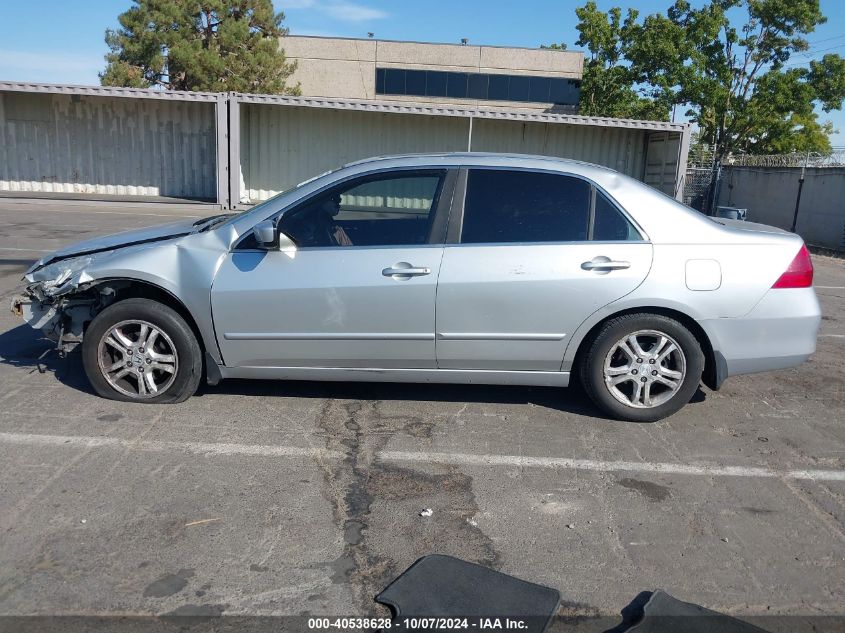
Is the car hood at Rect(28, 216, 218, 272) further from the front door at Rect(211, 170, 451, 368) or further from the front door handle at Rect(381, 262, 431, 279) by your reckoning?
the front door handle at Rect(381, 262, 431, 279)

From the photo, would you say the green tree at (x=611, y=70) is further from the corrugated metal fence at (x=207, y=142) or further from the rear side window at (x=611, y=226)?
the rear side window at (x=611, y=226)

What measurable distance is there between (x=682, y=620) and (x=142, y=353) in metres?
3.69

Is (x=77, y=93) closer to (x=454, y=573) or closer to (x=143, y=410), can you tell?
(x=143, y=410)

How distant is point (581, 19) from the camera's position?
122ft

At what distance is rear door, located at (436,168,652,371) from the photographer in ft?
15.6

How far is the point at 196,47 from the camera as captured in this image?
35.7 meters

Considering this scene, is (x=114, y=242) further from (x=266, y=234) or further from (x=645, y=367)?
(x=645, y=367)

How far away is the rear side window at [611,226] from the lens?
4879mm

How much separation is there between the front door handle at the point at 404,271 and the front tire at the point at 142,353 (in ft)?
4.60

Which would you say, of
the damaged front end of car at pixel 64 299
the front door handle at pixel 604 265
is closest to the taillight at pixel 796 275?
the front door handle at pixel 604 265

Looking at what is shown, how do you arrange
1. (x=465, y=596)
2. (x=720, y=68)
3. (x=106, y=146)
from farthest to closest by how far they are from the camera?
(x=720, y=68) → (x=106, y=146) → (x=465, y=596)

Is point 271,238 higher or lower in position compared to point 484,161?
lower

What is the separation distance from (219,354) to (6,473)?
→ 1436mm

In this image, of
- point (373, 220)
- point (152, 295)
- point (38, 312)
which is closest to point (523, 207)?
point (373, 220)
